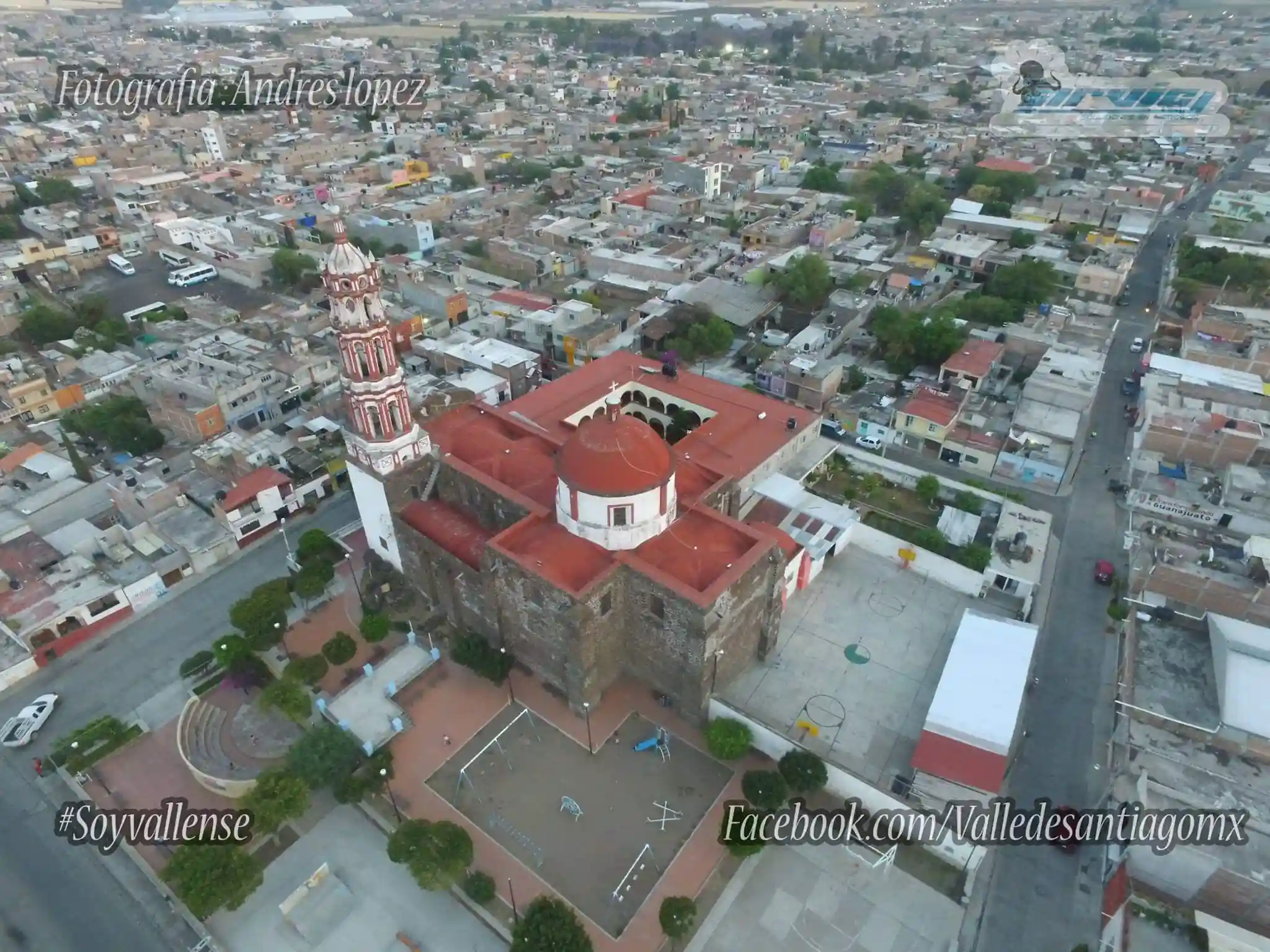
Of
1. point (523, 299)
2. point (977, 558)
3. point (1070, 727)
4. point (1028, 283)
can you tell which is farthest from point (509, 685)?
point (1028, 283)

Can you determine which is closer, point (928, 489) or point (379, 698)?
point (379, 698)

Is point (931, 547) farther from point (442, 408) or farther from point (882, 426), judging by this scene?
point (442, 408)

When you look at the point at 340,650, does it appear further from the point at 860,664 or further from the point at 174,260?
the point at 174,260

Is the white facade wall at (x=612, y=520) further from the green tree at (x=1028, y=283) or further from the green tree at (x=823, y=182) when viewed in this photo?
the green tree at (x=823, y=182)

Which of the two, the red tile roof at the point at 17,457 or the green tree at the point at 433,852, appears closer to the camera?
the green tree at the point at 433,852

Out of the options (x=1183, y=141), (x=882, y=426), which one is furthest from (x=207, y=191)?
(x=1183, y=141)

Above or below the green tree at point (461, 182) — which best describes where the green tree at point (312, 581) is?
below

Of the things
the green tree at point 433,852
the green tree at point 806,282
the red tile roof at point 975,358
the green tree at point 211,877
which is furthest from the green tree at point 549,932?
the green tree at point 806,282
